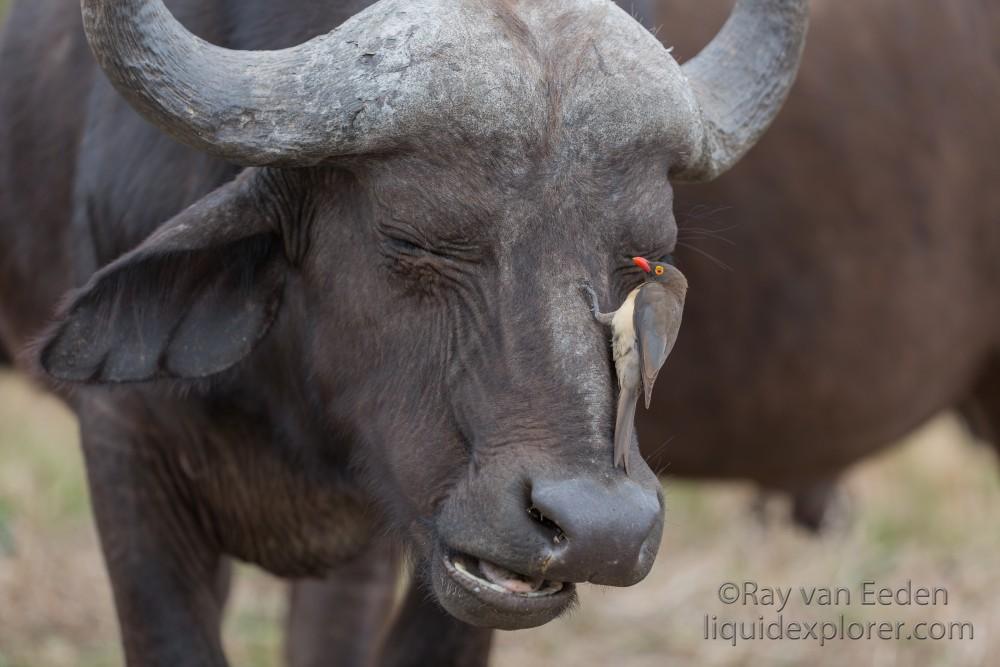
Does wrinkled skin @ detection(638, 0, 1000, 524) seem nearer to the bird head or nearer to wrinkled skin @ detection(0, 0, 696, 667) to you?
wrinkled skin @ detection(0, 0, 696, 667)

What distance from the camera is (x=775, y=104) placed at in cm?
395

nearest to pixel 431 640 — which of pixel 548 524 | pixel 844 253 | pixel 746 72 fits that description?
pixel 548 524

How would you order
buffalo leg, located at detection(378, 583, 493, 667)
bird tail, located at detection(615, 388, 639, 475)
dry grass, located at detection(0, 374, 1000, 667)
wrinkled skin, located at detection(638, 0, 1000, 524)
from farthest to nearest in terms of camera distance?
dry grass, located at detection(0, 374, 1000, 667), wrinkled skin, located at detection(638, 0, 1000, 524), buffalo leg, located at detection(378, 583, 493, 667), bird tail, located at detection(615, 388, 639, 475)

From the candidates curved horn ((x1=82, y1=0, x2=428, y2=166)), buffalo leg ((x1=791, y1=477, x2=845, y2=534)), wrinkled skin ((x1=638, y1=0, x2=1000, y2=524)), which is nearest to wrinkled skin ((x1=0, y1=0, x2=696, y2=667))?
curved horn ((x1=82, y1=0, x2=428, y2=166))

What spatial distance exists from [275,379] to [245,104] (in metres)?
0.89

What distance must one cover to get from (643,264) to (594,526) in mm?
615

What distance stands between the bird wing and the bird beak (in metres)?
0.06

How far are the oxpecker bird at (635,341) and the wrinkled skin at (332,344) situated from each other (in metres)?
0.04

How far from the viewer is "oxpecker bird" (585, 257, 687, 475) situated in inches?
126

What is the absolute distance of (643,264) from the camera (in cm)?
340

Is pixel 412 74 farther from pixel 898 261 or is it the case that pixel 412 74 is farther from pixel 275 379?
pixel 898 261

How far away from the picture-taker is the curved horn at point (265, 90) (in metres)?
3.30

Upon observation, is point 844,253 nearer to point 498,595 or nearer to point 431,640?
point 431,640

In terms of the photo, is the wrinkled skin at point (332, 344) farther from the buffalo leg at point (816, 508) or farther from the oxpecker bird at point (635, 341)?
the buffalo leg at point (816, 508)
